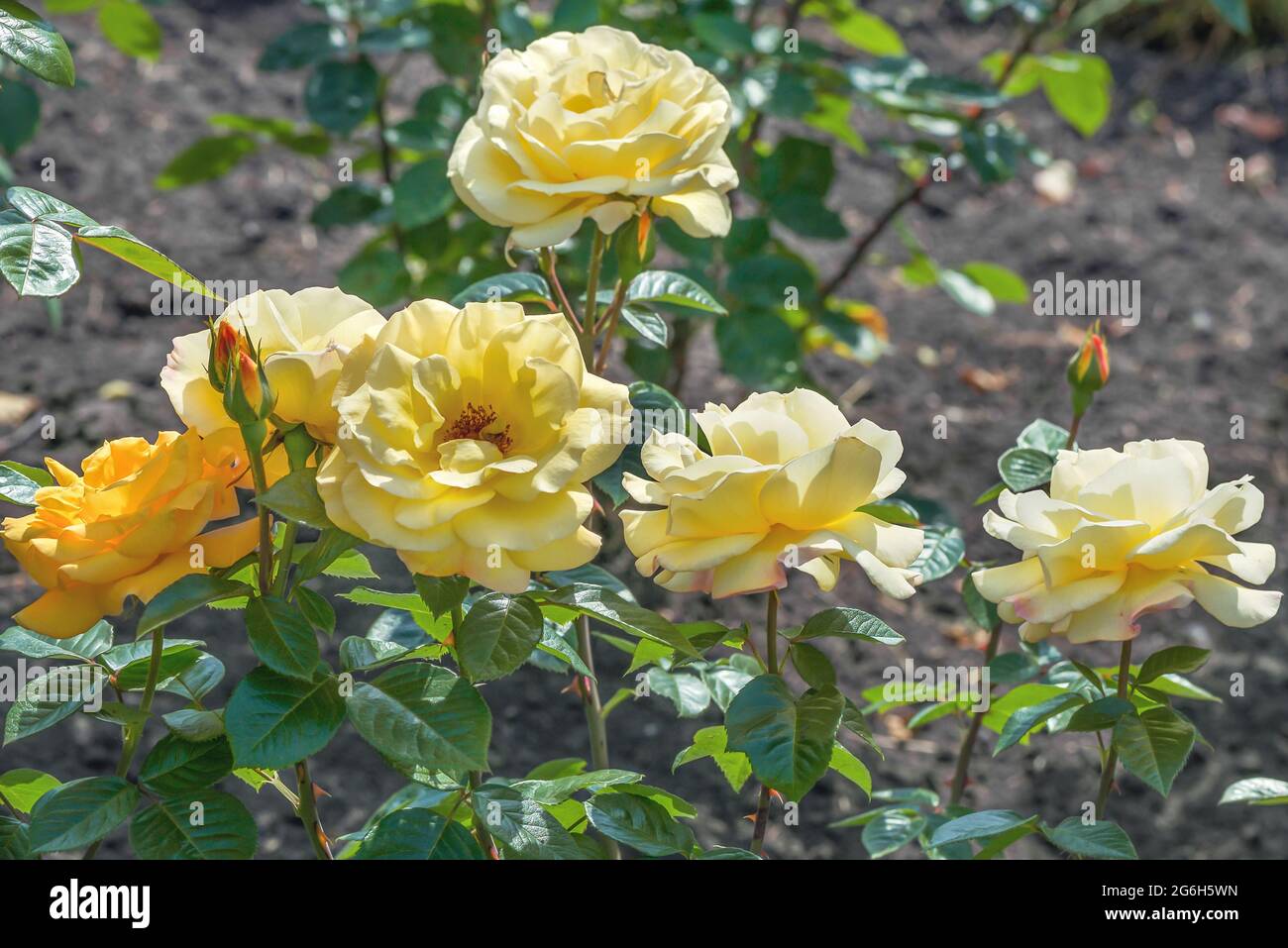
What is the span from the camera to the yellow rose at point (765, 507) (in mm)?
932

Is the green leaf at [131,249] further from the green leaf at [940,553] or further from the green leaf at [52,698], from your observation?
the green leaf at [940,553]

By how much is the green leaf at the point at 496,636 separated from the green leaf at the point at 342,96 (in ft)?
5.33

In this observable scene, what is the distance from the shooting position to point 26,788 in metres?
1.19

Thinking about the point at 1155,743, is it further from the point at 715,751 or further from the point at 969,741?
the point at 969,741

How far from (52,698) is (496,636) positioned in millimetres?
385

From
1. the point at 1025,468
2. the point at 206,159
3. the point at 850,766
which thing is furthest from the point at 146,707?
the point at 206,159

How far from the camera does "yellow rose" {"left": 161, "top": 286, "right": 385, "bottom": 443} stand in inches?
36.3

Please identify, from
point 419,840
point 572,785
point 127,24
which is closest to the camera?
Result: point 419,840

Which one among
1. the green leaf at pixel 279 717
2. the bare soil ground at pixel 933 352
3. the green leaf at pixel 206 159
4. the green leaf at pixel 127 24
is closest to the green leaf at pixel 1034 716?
the green leaf at pixel 279 717

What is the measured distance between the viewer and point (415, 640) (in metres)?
1.33

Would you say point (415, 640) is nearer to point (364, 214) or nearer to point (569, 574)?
point (569, 574)
